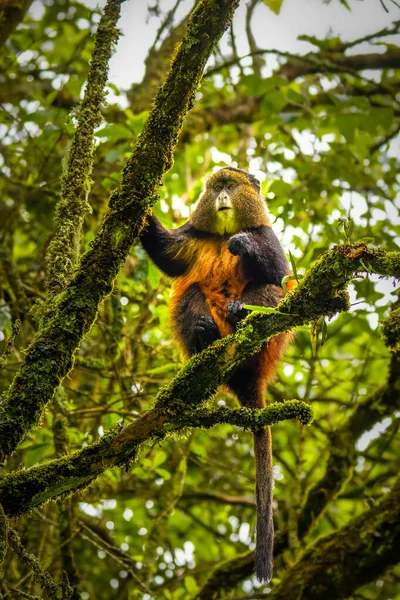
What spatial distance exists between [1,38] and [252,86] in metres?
1.83

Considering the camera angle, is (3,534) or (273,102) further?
(273,102)

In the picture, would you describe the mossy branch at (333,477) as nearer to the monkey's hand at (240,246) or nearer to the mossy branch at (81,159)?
the monkey's hand at (240,246)

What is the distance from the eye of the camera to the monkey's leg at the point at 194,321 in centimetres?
363

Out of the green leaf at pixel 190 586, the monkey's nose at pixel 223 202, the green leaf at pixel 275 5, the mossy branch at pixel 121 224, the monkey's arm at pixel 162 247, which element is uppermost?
the green leaf at pixel 275 5

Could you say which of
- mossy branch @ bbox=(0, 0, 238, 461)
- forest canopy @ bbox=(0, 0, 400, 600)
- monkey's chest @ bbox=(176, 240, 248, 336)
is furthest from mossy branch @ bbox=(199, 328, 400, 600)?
mossy branch @ bbox=(0, 0, 238, 461)

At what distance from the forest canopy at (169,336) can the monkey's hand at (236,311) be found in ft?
1.37

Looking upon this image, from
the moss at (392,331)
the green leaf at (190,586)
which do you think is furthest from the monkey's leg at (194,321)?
→ the green leaf at (190,586)

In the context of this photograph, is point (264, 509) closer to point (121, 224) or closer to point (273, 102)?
point (121, 224)

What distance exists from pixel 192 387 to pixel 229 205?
2237 mm

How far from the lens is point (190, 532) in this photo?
643 cm

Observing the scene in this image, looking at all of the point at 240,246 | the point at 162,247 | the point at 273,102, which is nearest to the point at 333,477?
the point at 240,246

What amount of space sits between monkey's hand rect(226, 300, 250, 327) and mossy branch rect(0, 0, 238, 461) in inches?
49.5

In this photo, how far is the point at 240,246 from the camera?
3.75 meters

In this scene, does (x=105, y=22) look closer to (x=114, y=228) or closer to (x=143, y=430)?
(x=114, y=228)
